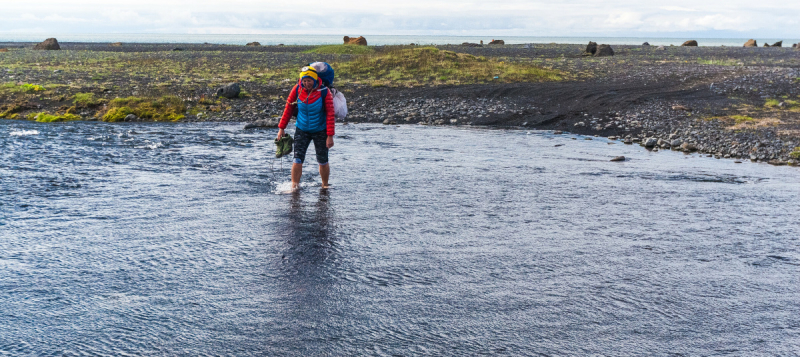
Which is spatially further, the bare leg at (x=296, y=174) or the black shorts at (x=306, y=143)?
the bare leg at (x=296, y=174)

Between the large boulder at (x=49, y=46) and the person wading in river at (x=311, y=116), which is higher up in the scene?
the large boulder at (x=49, y=46)

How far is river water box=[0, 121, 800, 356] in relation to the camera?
4.80 meters

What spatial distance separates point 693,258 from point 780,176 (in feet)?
24.4

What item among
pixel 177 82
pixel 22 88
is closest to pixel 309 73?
pixel 22 88

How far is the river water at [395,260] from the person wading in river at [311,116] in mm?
675

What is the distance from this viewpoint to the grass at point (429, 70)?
31.7 metres

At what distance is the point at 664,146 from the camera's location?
16.6 metres

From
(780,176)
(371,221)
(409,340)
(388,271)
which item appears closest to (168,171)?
(371,221)

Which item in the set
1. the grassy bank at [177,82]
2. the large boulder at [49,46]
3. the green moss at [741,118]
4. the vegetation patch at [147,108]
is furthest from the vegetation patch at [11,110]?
the large boulder at [49,46]

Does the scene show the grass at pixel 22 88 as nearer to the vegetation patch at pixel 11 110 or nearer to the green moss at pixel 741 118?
the vegetation patch at pixel 11 110

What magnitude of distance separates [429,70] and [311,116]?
25088mm

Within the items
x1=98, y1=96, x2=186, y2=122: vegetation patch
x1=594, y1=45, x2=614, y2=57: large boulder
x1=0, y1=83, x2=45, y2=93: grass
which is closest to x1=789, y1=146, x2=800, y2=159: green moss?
x1=98, y1=96, x2=186, y2=122: vegetation patch

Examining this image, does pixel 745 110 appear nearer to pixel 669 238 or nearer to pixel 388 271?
pixel 669 238

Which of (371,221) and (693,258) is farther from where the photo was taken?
(371,221)
